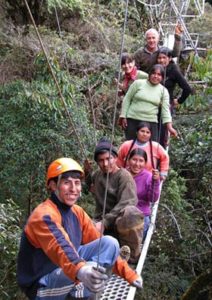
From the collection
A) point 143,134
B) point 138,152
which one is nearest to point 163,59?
point 143,134

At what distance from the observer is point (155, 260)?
203 inches

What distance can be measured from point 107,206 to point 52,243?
1.26 meters

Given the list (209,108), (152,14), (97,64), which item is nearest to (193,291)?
(209,108)

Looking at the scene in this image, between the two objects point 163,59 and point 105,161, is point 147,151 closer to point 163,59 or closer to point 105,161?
point 105,161

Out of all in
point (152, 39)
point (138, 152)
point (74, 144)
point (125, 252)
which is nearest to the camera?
point (125, 252)

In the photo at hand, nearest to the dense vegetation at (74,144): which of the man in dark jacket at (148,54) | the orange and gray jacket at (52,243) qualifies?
the man in dark jacket at (148,54)

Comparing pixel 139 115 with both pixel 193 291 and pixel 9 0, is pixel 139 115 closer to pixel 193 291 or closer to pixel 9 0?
pixel 193 291

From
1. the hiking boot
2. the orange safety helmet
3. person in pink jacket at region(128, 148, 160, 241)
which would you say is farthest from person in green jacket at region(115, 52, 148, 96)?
the orange safety helmet

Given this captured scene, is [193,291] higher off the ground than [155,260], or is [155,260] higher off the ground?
[193,291]

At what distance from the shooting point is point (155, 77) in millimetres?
4340

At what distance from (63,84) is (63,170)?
282 cm

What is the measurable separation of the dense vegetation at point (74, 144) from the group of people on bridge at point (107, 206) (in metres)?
0.49

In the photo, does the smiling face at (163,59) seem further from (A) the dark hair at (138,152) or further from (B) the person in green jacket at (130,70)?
(A) the dark hair at (138,152)

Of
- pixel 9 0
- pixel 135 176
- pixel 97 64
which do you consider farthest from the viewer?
pixel 9 0
